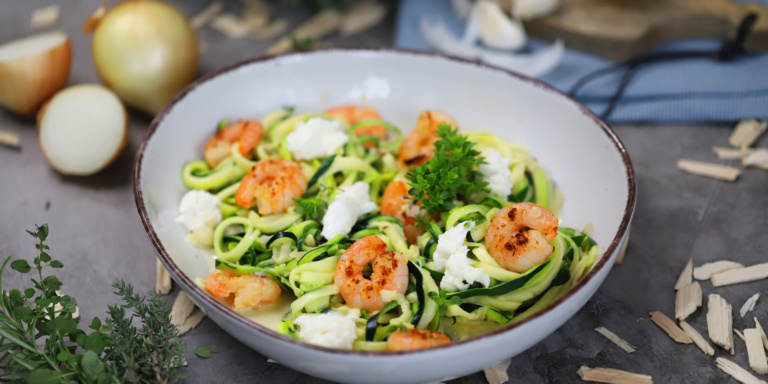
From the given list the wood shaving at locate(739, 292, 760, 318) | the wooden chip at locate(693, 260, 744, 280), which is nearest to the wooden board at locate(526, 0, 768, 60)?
Answer: the wooden chip at locate(693, 260, 744, 280)

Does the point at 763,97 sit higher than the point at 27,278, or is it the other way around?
the point at 763,97

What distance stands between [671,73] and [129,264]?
10.9 feet

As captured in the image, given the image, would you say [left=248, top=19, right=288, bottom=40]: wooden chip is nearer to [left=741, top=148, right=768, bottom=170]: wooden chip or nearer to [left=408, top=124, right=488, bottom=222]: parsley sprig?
[left=408, top=124, right=488, bottom=222]: parsley sprig

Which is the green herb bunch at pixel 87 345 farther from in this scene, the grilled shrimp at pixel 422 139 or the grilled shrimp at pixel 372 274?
the grilled shrimp at pixel 422 139

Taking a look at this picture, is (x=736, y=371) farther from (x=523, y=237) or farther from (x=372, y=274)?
(x=372, y=274)

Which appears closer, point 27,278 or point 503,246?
point 503,246

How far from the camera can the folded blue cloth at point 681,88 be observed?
3.86 meters

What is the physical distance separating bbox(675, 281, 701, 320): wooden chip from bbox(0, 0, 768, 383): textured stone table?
34 millimetres

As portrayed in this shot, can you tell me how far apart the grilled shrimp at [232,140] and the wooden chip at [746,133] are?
2.66 meters

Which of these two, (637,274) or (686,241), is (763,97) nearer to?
(686,241)

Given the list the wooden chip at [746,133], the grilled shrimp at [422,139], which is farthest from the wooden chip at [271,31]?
the wooden chip at [746,133]

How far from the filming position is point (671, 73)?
160 inches

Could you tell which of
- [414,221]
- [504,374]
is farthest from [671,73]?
[504,374]

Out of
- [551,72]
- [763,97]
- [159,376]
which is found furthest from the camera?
[551,72]
